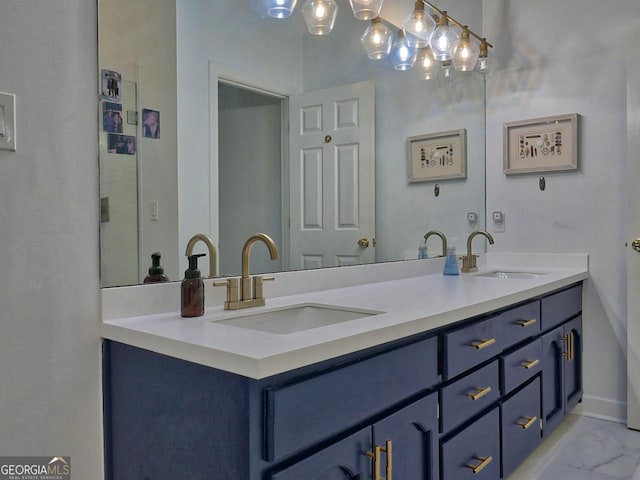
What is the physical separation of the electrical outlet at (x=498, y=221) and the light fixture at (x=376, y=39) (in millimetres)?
1200

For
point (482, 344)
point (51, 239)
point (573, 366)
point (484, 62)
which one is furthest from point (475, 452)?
point (484, 62)

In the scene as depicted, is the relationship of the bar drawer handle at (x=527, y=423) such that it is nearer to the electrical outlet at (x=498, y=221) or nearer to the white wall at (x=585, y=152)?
the white wall at (x=585, y=152)

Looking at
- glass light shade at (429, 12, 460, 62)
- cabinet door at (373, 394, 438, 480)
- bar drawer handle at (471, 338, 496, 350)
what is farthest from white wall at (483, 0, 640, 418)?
cabinet door at (373, 394, 438, 480)

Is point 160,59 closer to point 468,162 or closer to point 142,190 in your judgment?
point 142,190

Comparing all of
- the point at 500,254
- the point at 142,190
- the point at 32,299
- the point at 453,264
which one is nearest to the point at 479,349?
the point at 453,264

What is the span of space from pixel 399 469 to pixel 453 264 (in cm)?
132

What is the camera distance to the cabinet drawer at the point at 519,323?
5.68 feet

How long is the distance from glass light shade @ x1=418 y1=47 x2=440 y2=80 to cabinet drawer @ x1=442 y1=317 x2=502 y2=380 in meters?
1.38

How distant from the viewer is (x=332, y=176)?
1.96 m

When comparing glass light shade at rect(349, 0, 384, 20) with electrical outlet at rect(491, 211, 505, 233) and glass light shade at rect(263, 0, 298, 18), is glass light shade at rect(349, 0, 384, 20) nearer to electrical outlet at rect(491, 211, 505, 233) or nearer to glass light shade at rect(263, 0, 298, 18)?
glass light shade at rect(263, 0, 298, 18)

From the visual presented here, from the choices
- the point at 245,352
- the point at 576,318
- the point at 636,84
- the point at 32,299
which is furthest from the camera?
the point at 576,318

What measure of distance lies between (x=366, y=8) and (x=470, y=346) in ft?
4.32

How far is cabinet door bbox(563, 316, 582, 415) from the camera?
2.35 metres

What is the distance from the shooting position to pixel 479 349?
1549mm
